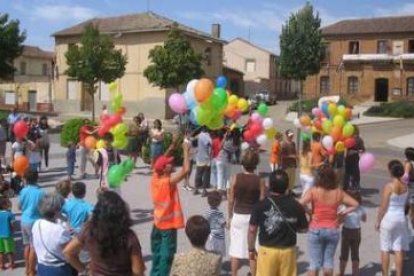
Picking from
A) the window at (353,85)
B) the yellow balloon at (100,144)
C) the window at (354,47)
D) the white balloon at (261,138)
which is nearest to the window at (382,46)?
the window at (354,47)

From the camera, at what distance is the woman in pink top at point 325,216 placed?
6.10 meters

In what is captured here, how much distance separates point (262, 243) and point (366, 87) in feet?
156

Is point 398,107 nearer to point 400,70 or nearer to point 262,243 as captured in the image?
point 400,70

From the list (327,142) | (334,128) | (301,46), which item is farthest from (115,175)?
(301,46)

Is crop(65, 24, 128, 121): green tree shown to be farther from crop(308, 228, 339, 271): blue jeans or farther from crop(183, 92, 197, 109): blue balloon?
crop(308, 228, 339, 271): blue jeans

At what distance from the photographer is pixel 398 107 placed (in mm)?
41906

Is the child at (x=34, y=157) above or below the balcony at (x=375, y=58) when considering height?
below

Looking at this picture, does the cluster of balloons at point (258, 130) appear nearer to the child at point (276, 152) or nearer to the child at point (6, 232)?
the child at point (276, 152)

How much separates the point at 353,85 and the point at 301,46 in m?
18.1

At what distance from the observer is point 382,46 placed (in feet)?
166

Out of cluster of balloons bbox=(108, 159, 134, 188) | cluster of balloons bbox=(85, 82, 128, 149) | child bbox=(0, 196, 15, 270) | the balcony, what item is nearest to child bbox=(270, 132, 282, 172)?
cluster of balloons bbox=(85, 82, 128, 149)

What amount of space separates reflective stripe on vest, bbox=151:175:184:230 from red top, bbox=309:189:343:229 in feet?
5.01

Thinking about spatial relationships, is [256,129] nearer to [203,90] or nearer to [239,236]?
[203,90]

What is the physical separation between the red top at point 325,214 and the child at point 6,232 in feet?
12.5
